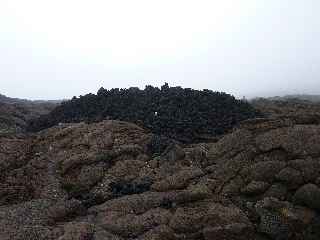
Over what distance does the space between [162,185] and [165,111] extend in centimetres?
888

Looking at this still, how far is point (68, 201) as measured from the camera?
15.1 metres

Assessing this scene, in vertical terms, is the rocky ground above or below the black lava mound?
A: below

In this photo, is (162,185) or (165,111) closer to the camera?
(162,185)

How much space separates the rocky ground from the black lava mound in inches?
122

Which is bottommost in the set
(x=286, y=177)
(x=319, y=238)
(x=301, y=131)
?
(x=319, y=238)

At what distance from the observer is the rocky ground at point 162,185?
42.1 feet

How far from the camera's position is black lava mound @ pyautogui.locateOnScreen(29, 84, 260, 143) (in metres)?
22.3

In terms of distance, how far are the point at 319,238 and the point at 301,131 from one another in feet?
16.0

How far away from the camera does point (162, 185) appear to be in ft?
50.5

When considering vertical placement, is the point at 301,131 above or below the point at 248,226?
above

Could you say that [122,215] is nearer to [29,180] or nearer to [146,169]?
[146,169]

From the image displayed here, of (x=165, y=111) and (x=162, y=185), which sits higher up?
(x=165, y=111)

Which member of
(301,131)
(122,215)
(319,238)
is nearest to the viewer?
(319,238)

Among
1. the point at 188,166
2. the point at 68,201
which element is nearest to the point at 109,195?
the point at 68,201
